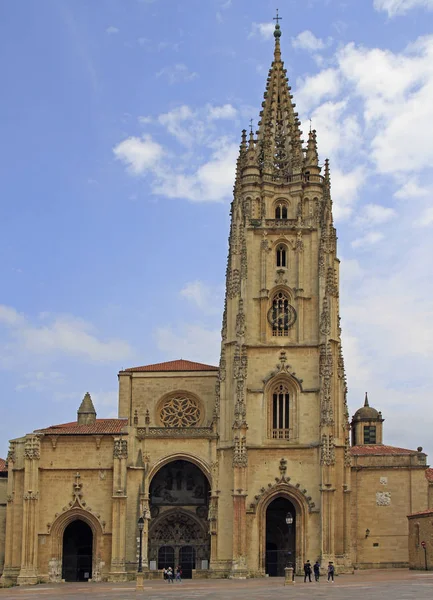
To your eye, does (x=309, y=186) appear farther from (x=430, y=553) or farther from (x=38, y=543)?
(x=38, y=543)

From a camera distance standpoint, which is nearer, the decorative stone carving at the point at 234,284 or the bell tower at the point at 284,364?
the bell tower at the point at 284,364

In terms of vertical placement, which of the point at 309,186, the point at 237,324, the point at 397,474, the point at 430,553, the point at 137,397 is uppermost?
the point at 309,186

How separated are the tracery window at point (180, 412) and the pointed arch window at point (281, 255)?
1055 cm

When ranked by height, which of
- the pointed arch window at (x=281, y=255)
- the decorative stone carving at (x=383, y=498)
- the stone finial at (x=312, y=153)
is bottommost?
the decorative stone carving at (x=383, y=498)

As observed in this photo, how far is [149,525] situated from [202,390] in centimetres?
960

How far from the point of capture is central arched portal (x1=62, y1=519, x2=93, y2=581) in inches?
2217

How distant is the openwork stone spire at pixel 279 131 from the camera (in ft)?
204

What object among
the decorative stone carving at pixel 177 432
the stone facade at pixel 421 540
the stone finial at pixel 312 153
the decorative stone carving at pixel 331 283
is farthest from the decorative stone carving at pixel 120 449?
the stone finial at pixel 312 153

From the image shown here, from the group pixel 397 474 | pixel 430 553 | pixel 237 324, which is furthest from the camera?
pixel 397 474

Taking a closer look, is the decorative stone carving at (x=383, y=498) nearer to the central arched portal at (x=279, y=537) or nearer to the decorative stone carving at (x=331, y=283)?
the central arched portal at (x=279, y=537)

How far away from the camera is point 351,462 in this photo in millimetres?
60156

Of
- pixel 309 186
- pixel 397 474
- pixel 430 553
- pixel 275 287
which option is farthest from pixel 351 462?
pixel 309 186

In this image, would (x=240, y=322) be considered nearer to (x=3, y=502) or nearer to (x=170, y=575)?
(x=170, y=575)

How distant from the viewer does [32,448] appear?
54.8m
